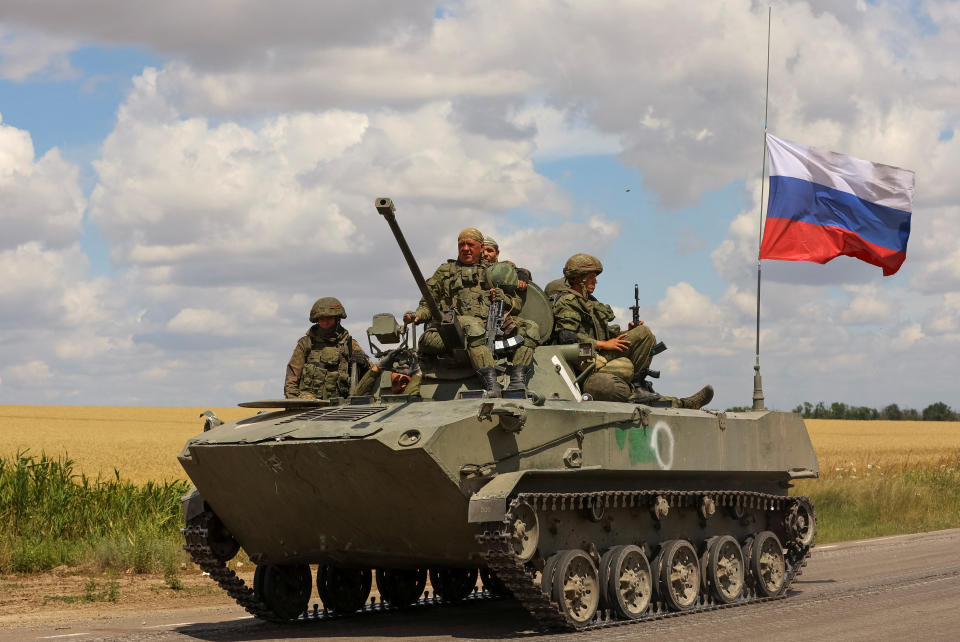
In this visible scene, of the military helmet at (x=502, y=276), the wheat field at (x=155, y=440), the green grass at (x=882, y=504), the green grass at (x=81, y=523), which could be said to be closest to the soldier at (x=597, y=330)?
the military helmet at (x=502, y=276)

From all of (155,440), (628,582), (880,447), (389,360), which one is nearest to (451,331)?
(389,360)

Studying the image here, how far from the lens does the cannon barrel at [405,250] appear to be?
1175 cm

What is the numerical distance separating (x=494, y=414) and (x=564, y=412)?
3.07 ft

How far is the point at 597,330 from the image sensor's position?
1510cm

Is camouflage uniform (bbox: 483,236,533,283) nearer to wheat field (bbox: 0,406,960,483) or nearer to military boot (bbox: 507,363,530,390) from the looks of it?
military boot (bbox: 507,363,530,390)

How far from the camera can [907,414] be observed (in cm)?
10906

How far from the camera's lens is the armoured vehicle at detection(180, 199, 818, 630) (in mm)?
11609

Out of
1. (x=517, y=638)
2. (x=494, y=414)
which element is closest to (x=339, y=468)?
(x=494, y=414)

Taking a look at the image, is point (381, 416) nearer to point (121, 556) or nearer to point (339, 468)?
point (339, 468)

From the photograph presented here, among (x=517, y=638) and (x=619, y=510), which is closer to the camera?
(x=517, y=638)

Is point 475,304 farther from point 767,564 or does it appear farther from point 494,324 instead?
point 767,564

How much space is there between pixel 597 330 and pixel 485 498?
4.20m

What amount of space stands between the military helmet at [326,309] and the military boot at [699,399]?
4119mm

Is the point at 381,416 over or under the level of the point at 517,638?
over
